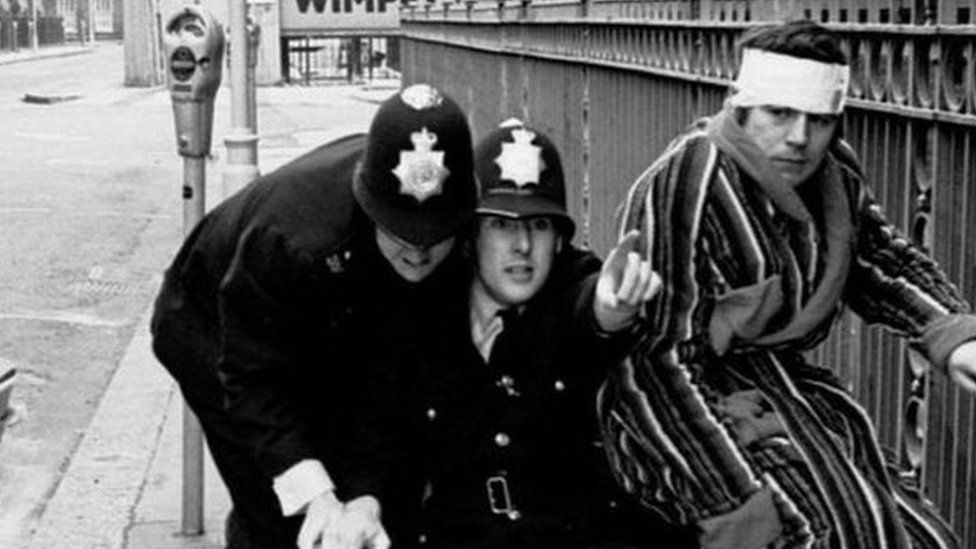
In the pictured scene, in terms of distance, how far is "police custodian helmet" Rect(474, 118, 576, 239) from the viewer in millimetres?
3992

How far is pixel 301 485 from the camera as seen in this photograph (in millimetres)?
3928

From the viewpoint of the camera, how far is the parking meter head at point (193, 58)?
6480mm

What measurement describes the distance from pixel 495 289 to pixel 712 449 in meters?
0.55

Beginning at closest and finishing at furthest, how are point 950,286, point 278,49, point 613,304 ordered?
1. point 613,304
2. point 950,286
3. point 278,49

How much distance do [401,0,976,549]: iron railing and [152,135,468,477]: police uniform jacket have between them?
3.54 feet

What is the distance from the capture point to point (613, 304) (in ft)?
12.0

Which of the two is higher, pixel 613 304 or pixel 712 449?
pixel 613 304

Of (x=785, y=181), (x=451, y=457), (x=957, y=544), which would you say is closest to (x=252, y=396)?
(x=451, y=457)

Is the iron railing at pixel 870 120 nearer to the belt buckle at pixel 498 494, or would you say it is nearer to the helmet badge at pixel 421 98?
the belt buckle at pixel 498 494

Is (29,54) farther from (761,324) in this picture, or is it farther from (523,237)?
(761,324)

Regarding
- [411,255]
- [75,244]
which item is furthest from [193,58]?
[75,244]

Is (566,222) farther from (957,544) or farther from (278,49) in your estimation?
(278,49)

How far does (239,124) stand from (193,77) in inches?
92.6

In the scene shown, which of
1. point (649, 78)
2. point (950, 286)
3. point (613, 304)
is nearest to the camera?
point (613, 304)
